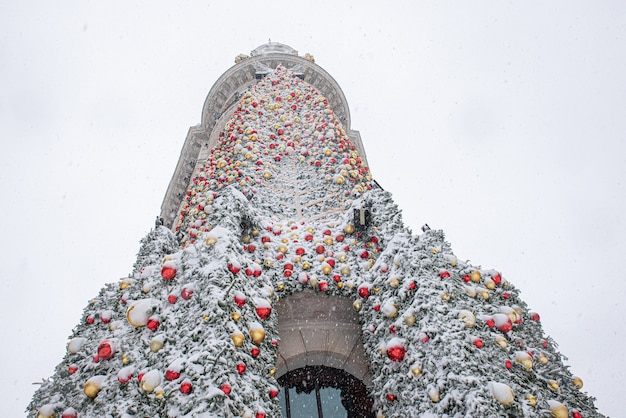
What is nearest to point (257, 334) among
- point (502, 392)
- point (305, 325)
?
point (305, 325)

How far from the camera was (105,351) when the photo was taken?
489 cm

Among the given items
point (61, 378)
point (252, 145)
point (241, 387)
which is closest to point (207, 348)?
point (241, 387)

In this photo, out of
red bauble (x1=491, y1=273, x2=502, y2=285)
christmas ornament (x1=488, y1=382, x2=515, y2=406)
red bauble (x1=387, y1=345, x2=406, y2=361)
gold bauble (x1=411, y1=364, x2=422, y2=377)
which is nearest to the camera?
christmas ornament (x1=488, y1=382, x2=515, y2=406)

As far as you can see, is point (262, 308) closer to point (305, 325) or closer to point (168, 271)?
point (168, 271)

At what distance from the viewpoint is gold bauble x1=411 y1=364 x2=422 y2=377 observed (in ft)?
15.6

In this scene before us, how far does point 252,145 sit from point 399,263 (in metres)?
5.34

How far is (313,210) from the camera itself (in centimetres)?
834

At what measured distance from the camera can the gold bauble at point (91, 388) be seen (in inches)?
181

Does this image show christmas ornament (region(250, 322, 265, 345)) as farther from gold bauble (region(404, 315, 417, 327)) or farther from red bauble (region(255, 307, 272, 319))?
gold bauble (region(404, 315, 417, 327))

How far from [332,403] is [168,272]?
3.72 m

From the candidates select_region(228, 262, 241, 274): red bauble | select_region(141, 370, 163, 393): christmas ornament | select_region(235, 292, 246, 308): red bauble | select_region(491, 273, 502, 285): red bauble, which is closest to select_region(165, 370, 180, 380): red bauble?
select_region(141, 370, 163, 393): christmas ornament

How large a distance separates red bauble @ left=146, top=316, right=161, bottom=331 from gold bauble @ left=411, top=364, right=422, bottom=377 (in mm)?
3017

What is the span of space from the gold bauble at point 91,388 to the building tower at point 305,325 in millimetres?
11

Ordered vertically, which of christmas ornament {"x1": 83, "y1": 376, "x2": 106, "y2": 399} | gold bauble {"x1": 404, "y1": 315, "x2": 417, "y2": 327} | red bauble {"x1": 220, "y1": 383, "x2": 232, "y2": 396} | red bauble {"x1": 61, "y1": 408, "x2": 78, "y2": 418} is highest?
gold bauble {"x1": 404, "y1": 315, "x2": 417, "y2": 327}
